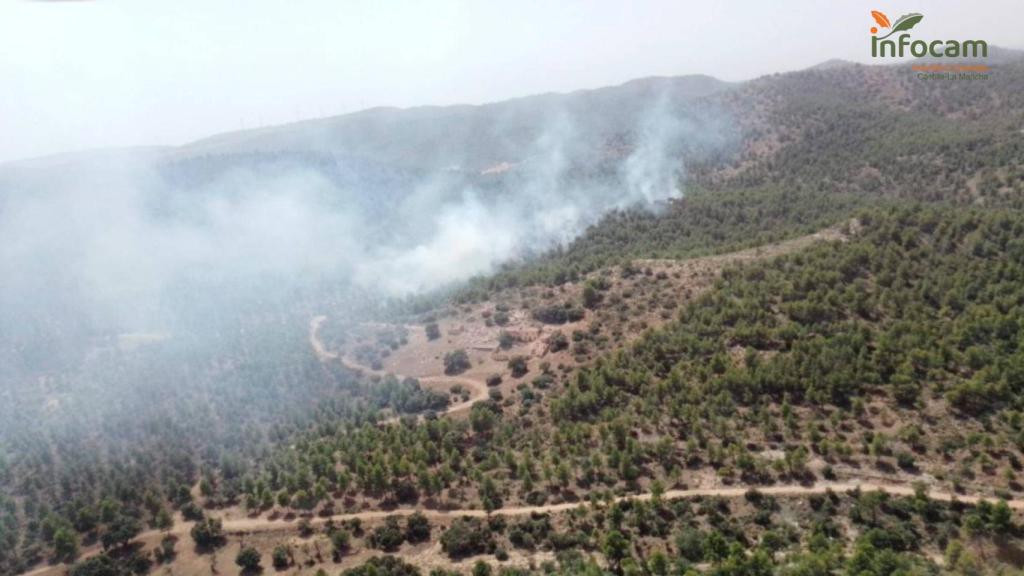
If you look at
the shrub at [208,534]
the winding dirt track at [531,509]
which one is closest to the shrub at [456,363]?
the winding dirt track at [531,509]

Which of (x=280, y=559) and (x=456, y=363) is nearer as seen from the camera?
(x=280, y=559)

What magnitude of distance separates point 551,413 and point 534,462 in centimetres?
705

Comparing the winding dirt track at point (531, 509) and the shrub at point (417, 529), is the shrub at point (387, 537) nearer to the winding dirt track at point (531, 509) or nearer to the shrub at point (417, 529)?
the shrub at point (417, 529)

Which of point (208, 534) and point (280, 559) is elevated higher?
point (208, 534)

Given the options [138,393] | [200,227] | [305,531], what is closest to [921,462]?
[305,531]

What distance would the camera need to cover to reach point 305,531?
42.0 m

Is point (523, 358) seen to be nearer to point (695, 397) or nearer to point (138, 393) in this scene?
point (695, 397)

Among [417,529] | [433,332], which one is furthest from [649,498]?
[433,332]

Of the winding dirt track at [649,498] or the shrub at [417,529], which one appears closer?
the winding dirt track at [649,498]

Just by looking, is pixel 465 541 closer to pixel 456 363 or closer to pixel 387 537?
pixel 387 537

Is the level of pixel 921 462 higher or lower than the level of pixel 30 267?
lower

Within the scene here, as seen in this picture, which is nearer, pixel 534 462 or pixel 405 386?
pixel 534 462

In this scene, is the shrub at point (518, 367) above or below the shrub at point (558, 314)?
below


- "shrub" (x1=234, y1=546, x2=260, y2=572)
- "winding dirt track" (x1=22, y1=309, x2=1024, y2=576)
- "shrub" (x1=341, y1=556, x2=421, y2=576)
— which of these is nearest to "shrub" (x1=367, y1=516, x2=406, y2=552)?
"winding dirt track" (x1=22, y1=309, x2=1024, y2=576)
